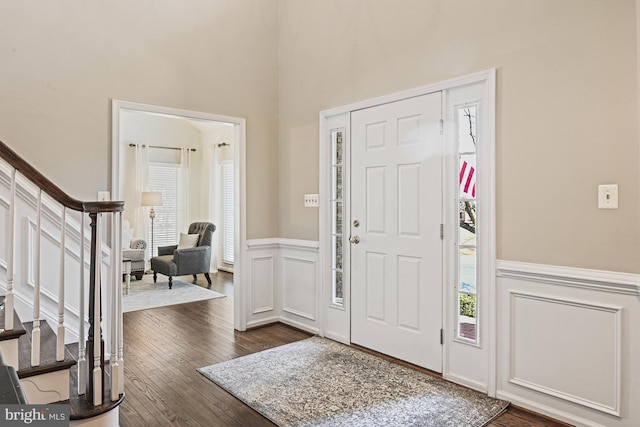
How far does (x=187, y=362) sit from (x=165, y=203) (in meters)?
5.21

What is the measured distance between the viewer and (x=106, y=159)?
326 cm

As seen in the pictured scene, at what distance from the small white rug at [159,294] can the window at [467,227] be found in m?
3.69

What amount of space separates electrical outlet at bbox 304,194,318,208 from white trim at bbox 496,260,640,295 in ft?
5.89

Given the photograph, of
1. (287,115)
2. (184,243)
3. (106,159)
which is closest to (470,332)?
(287,115)

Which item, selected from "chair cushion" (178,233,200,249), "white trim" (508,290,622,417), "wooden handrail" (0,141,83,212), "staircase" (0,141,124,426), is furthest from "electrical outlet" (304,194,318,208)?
"chair cushion" (178,233,200,249)

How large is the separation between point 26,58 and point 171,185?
5.10 metres

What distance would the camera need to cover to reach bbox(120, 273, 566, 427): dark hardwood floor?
240 centimetres

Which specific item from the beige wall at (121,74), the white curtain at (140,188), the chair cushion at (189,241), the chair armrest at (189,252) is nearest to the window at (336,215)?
the beige wall at (121,74)

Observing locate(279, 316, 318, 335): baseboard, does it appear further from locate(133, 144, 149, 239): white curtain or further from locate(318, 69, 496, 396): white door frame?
locate(133, 144, 149, 239): white curtain

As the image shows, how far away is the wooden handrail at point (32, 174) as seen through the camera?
1893mm

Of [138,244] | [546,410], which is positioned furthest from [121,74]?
[138,244]

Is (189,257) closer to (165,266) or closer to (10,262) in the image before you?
(165,266)

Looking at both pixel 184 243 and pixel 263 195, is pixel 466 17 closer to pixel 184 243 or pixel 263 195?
pixel 263 195

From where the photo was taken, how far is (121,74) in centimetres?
336
